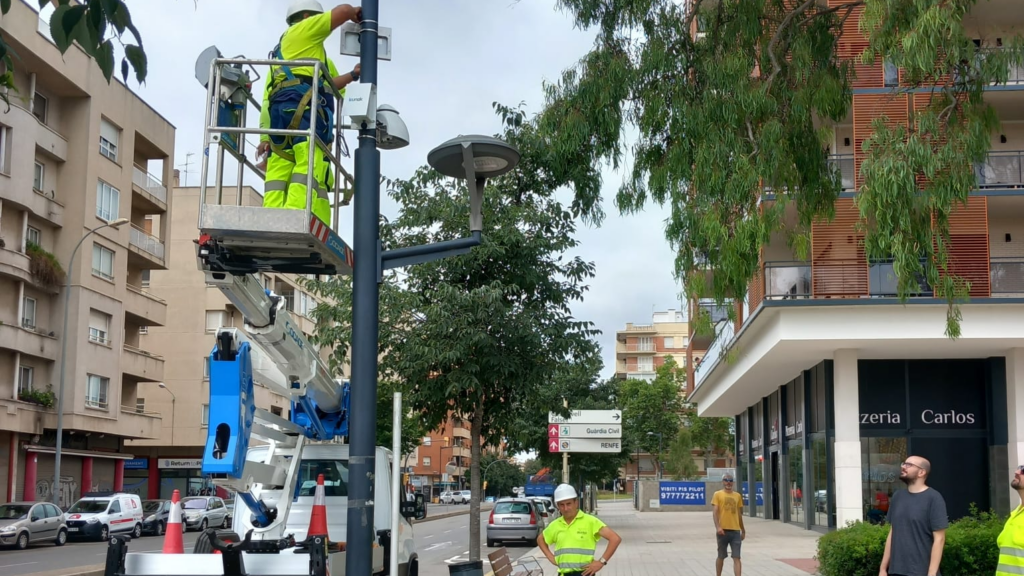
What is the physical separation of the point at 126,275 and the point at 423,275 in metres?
36.0

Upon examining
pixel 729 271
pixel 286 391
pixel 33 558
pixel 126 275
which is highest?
pixel 126 275

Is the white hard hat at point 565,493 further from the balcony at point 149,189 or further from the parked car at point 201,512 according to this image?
the balcony at point 149,189

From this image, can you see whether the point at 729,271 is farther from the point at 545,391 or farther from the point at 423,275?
the point at 545,391

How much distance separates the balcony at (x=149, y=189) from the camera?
4791cm

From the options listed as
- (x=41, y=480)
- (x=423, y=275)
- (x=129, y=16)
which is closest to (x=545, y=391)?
(x=423, y=275)

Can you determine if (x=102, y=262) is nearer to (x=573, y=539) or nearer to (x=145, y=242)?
(x=145, y=242)

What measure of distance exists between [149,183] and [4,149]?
1216 centimetres

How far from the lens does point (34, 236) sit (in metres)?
40.7

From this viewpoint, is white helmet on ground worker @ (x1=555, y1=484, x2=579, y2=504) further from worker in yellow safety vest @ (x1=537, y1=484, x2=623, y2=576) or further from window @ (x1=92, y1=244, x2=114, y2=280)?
window @ (x1=92, y1=244, x2=114, y2=280)

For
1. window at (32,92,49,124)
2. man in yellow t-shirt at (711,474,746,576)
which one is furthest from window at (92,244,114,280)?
man in yellow t-shirt at (711,474,746,576)

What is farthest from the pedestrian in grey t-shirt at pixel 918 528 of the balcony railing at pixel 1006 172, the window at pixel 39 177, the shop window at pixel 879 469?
the window at pixel 39 177

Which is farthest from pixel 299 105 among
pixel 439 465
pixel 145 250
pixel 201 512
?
pixel 439 465

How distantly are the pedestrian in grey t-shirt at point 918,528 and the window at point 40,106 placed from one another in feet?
131

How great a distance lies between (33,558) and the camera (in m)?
27.3
